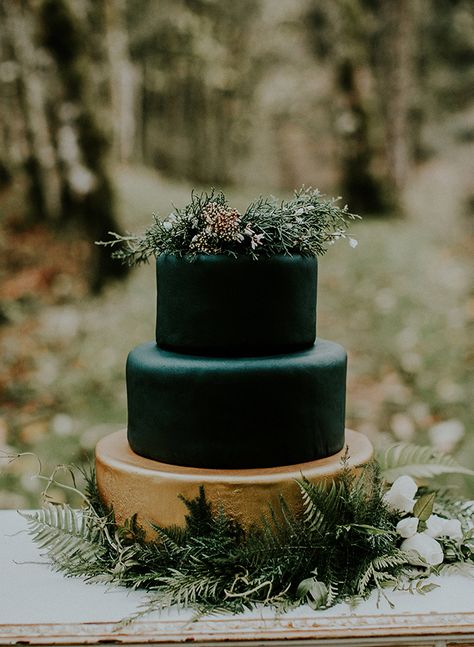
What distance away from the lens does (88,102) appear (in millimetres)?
4887

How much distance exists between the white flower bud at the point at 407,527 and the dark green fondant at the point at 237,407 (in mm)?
256

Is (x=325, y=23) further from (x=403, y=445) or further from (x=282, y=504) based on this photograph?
(x=282, y=504)

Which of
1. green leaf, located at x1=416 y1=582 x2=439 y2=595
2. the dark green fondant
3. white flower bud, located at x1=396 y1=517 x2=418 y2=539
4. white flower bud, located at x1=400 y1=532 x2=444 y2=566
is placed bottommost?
green leaf, located at x1=416 y1=582 x2=439 y2=595

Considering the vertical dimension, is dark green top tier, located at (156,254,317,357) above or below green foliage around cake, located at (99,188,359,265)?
below

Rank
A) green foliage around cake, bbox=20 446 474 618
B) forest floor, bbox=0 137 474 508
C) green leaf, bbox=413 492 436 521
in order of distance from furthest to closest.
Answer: forest floor, bbox=0 137 474 508
green leaf, bbox=413 492 436 521
green foliage around cake, bbox=20 446 474 618

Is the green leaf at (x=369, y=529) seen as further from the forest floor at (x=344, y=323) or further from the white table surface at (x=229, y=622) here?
the forest floor at (x=344, y=323)

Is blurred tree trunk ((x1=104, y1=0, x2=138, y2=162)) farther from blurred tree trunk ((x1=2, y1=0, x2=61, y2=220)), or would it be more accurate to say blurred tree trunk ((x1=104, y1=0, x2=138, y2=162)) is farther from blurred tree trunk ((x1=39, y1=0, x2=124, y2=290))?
blurred tree trunk ((x1=2, y1=0, x2=61, y2=220))

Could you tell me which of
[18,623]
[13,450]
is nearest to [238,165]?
[13,450]

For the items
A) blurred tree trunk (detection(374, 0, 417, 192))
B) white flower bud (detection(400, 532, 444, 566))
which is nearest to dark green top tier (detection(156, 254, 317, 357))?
white flower bud (detection(400, 532, 444, 566))

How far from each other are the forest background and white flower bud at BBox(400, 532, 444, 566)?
8.09 ft

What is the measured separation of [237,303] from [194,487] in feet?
1.40

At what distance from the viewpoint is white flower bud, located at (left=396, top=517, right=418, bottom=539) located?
1.75m

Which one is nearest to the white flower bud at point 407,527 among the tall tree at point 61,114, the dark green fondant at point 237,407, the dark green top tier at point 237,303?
the dark green fondant at point 237,407

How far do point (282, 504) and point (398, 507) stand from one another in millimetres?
365
